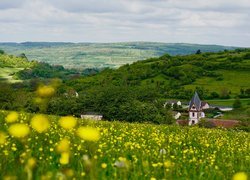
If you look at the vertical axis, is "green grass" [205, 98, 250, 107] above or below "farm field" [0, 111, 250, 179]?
below

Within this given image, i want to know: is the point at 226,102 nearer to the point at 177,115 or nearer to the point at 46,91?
the point at 177,115

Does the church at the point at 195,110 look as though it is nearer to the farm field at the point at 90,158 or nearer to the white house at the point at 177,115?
the white house at the point at 177,115

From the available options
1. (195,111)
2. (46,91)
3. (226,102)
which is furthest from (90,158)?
(226,102)

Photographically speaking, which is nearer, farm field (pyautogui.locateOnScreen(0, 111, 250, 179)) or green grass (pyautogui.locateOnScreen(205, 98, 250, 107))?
farm field (pyautogui.locateOnScreen(0, 111, 250, 179))

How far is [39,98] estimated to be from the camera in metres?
4.98

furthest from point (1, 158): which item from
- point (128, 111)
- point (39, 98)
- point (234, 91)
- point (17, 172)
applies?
point (234, 91)

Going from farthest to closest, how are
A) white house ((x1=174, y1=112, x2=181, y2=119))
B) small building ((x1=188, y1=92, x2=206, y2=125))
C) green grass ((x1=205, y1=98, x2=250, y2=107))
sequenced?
green grass ((x1=205, y1=98, x2=250, y2=107)), small building ((x1=188, y1=92, x2=206, y2=125)), white house ((x1=174, y1=112, x2=181, y2=119))

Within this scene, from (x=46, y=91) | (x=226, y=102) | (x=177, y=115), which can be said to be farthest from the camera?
(x=226, y=102)

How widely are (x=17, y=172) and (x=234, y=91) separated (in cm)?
19368

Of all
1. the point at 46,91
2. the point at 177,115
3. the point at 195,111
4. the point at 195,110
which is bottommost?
the point at 177,115

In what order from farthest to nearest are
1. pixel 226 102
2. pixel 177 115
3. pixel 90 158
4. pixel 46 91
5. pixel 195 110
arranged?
pixel 226 102 < pixel 195 110 < pixel 177 115 < pixel 90 158 < pixel 46 91

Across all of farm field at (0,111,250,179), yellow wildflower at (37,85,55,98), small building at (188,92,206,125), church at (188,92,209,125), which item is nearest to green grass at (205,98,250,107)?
church at (188,92,209,125)

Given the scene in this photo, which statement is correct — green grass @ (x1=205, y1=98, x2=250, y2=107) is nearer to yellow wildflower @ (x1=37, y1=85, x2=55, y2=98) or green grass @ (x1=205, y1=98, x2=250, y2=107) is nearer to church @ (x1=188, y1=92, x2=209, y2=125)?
church @ (x1=188, y1=92, x2=209, y2=125)

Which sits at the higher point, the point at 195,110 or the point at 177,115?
the point at 195,110
